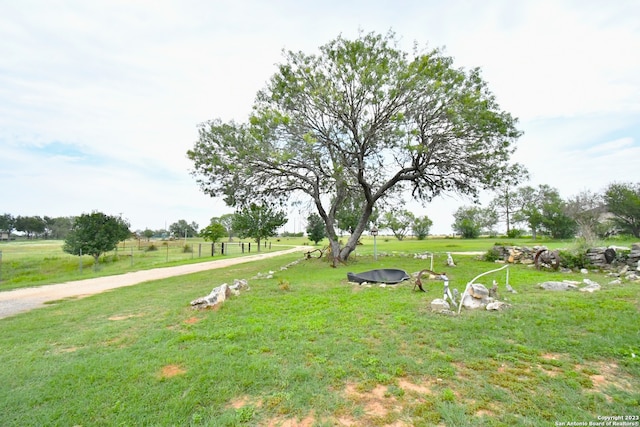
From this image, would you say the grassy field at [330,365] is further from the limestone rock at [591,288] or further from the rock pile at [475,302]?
the limestone rock at [591,288]

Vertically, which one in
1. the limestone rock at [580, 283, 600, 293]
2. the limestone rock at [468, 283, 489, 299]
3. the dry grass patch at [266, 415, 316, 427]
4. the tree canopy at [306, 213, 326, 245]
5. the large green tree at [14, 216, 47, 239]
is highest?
the large green tree at [14, 216, 47, 239]

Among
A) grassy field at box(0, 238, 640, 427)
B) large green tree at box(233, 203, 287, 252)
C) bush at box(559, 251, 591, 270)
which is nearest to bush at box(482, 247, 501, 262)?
bush at box(559, 251, 591, 270)

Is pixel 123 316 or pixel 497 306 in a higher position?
pixel 497 306

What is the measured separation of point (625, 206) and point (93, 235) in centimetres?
4276

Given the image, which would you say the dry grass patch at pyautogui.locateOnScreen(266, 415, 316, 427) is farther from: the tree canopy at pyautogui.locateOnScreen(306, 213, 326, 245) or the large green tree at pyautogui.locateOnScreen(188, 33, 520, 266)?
the tree canopy at pyautogui.locateOnScreen(306, 213, 326, 245)

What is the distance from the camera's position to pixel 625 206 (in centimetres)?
2489

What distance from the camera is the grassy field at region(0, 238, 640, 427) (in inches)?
97.7

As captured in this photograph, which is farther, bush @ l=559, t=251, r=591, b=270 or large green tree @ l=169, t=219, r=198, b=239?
large green tree @ l=169, t=219, r=198, b=239

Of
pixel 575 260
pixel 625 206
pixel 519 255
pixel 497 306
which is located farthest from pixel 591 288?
pixel 625 206

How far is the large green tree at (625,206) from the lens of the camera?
24.4 meters

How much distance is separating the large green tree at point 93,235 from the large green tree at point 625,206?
41.8 metres

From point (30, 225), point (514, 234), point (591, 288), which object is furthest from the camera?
point (30, 225)

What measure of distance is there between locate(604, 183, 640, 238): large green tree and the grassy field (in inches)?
1075

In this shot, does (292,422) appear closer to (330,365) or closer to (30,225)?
(330,365)
